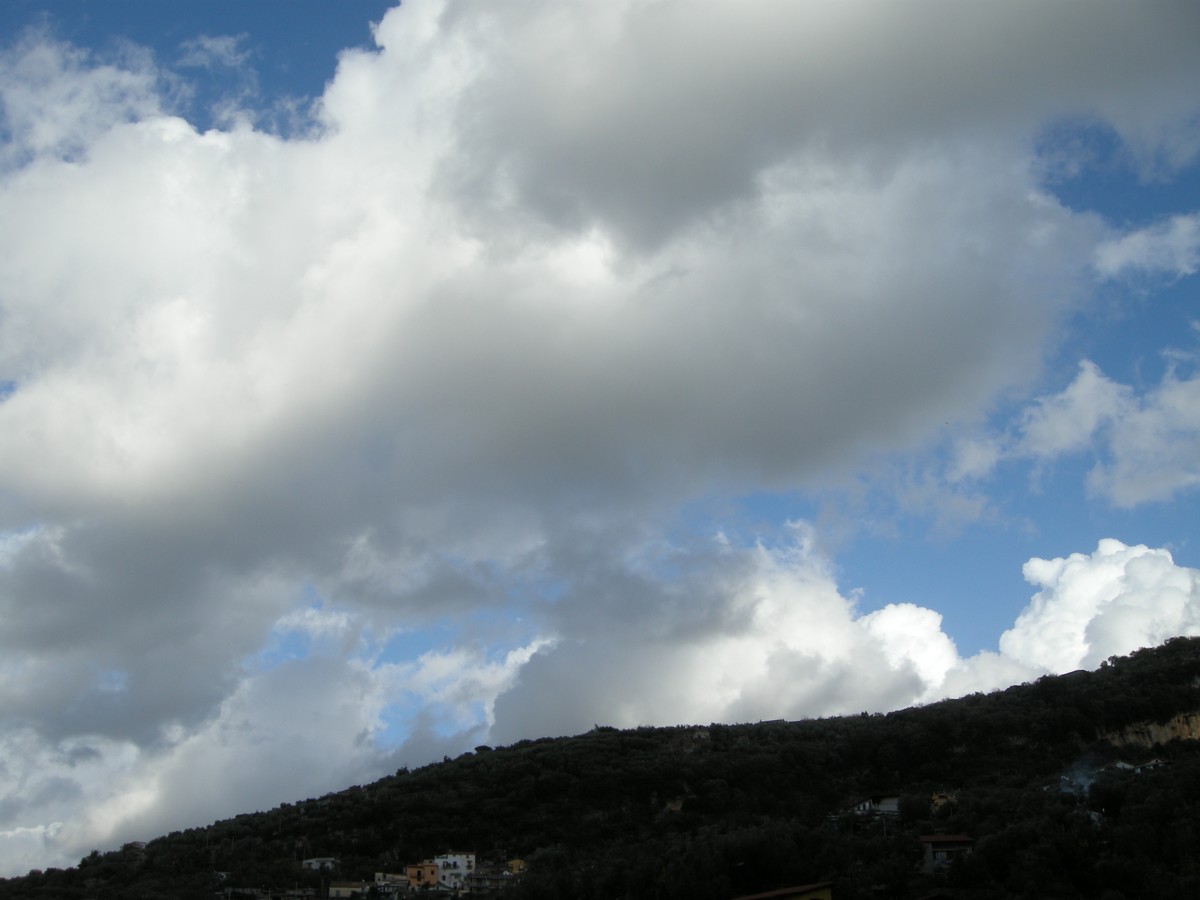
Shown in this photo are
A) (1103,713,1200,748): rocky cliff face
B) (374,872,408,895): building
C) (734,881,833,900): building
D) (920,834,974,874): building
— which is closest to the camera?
(734,881,833,900): building

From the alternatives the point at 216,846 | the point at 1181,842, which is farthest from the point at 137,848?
the point at 1181,842

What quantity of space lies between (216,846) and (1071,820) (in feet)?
187

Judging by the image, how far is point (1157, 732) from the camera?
295 feet

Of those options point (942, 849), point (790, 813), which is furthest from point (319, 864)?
point (942, 849)

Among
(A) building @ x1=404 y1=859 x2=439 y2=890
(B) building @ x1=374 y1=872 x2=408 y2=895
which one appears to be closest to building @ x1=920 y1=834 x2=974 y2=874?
(B) building @ x1=374 y1=872 x2=408 y2=895

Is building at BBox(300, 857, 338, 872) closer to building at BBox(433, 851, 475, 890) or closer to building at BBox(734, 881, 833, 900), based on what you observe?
building at BBox(433, 851, 475, 890)

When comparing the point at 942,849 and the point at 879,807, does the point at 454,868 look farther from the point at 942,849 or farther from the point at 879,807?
the point at 942,849

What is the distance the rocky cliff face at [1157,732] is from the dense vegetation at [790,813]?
50cm

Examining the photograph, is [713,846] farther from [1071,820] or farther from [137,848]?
[137,848]

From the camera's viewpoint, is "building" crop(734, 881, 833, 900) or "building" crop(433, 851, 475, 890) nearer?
"building" crop(734, 881, 833, 900)

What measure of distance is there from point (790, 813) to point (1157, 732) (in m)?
33.1

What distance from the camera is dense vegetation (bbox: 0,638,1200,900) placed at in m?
49.6

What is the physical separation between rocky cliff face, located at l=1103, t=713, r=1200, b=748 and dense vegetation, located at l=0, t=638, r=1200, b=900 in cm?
50

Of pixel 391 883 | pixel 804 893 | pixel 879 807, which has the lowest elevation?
pixel 804 893
